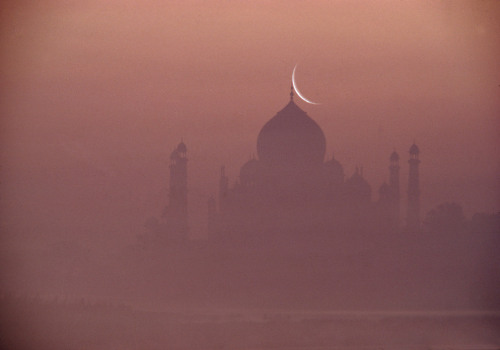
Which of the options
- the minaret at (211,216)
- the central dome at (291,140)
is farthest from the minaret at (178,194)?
the central dome at (291,140)

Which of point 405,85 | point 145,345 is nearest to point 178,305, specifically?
point 145,345

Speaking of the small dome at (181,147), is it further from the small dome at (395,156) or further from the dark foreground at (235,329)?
the small dome at (395,156)

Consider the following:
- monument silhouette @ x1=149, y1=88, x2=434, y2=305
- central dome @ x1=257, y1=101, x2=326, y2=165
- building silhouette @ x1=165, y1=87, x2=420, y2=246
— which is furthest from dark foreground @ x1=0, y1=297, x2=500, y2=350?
central dome @ x1=257, y1=101, x2=326, y2=165

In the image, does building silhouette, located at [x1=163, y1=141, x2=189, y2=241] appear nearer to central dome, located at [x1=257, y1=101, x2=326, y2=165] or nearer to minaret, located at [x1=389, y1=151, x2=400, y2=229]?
central dome, located at [x1=257, y1=101, x2=326, y2=165]

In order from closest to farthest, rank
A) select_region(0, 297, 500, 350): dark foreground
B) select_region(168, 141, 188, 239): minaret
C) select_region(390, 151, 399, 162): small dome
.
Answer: select_region(0, 297, 500, 350): dark foreground
select_region(168, 141, 188, 239): minaret
select_region(390, 151, 399, 162): small dome

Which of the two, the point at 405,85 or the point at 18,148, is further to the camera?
the point at 405,85

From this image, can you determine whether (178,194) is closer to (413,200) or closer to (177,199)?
(177,199)

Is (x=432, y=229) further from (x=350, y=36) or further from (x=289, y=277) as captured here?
(x=350, y=36)
